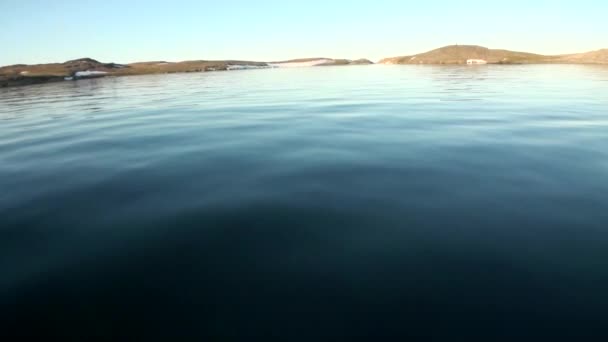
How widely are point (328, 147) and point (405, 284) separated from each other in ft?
20.2

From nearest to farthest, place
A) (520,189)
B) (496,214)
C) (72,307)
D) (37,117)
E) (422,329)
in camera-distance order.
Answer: (422,329), (72,307), (496,214), (520,189), (37,117)

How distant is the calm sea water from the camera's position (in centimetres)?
312

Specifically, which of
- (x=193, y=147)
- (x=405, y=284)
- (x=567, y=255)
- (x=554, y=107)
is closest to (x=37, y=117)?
(x=193, y=147)

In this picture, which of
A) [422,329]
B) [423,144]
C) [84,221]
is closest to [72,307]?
[84,221]

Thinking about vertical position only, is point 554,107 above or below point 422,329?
above

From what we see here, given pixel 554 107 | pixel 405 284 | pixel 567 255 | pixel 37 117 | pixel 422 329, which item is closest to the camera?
pixel 422 329

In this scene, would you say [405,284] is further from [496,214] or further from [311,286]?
[496,214]

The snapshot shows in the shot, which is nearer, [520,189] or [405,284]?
[405,284]

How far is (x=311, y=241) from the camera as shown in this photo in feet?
14.6

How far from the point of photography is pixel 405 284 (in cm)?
354

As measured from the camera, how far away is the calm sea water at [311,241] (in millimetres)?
3117

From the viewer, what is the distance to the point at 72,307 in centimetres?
330

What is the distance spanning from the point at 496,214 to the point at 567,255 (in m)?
1.19

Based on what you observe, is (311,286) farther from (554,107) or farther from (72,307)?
(554,107)
